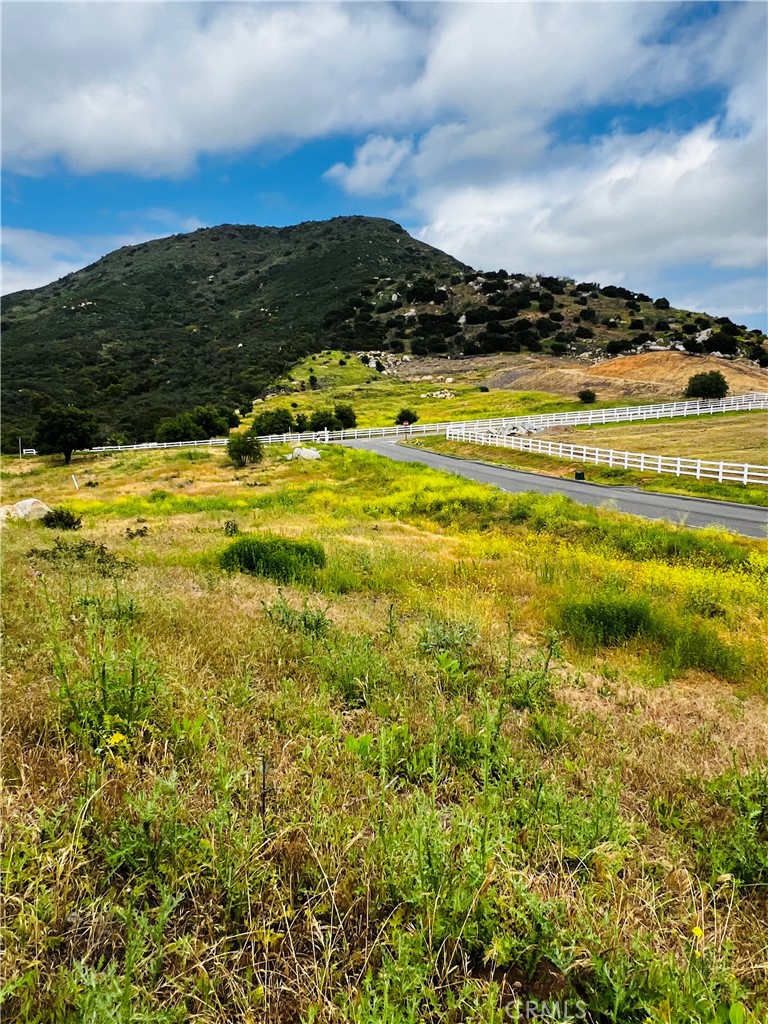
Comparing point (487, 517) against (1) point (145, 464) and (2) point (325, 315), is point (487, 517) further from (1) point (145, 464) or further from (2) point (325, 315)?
(2) point (325, 315)

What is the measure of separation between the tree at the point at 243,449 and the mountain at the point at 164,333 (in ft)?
113

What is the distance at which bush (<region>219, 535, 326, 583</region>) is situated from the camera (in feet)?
32.7

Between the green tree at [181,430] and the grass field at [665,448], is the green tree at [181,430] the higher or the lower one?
the higher one

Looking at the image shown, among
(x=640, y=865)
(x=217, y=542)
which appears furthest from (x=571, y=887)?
(x=217, y=542)

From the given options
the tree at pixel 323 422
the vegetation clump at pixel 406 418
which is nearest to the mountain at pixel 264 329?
the tree at pixel 323 422

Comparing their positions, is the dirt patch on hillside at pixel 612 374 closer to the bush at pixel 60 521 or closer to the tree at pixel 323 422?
the tree at pixel 323 422

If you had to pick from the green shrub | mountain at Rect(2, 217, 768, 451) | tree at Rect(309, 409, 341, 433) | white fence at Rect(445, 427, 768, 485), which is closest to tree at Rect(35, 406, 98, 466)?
mountain at Rect(2, 217, 768, 451)

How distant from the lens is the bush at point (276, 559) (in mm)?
9977

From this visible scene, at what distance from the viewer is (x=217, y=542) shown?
13.3 m

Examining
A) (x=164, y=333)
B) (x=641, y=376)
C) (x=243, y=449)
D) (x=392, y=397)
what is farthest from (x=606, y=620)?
(x=164, y=333)

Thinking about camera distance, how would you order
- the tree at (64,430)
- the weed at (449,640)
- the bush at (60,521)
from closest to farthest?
the weed at (449,640), the bush at (60,521), the tree at (64,430)

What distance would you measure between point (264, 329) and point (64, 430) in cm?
9493

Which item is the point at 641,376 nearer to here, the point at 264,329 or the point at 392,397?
the point at 392,397

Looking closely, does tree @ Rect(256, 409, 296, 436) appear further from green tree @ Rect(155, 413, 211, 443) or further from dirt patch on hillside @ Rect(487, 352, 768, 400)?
dirt patch on hillside @ Rect(487, 352, 768, 400)
